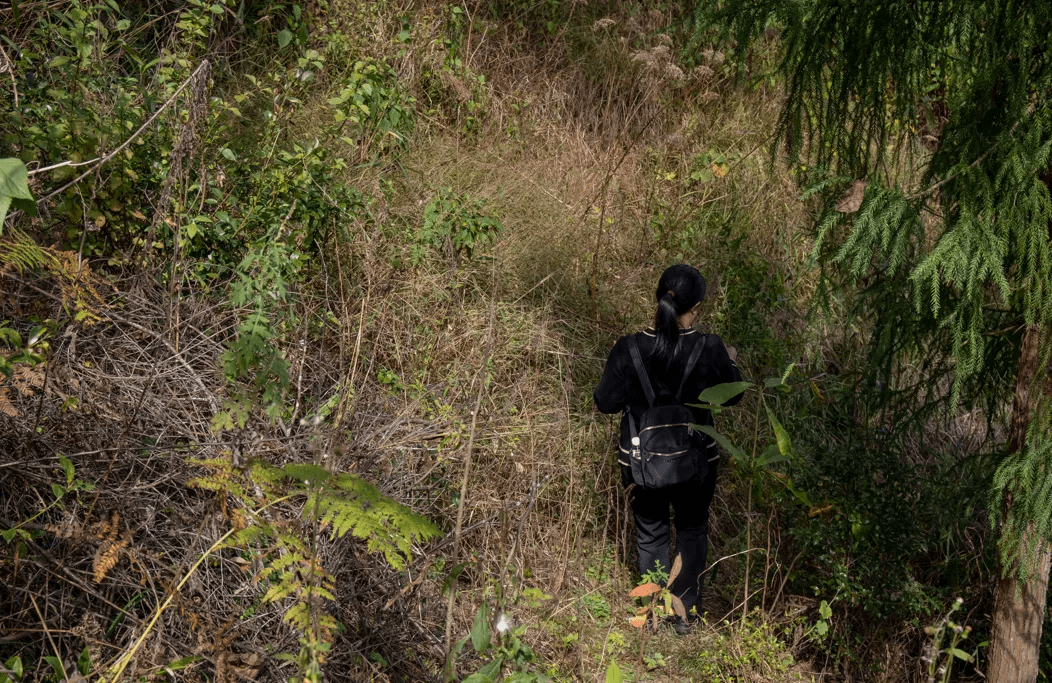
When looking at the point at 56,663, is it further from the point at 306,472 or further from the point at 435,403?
the point at 435,403

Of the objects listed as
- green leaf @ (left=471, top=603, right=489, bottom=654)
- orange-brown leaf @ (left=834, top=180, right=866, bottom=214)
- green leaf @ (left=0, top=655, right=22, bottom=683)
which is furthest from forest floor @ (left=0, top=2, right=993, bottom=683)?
orange-brown leaf @ (left=834, top=180, right=866, bottom=214)

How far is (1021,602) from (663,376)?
5.95 feet

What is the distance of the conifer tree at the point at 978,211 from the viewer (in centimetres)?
340

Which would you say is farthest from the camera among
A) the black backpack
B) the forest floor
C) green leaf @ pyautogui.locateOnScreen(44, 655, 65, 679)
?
the black backpack

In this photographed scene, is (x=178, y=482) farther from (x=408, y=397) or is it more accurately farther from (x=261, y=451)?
(x=408, y=397)

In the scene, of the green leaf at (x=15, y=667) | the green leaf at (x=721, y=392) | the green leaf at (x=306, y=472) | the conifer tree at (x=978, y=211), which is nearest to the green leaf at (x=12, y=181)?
the green leaf at (x=306, y=472)

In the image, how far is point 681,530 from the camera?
482 cm

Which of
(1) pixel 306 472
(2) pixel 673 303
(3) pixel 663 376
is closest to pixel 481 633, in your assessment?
(1) pixel 306 472

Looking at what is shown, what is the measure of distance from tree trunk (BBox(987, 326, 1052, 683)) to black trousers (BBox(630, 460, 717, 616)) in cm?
138

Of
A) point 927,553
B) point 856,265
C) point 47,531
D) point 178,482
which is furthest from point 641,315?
point 47,531

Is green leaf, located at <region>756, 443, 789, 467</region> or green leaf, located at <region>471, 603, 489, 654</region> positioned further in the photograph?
green leaf, located at <region>756, 443, 789, 467</region>

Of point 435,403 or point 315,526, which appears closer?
point 315,526

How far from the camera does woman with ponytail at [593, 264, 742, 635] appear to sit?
4.61 meters

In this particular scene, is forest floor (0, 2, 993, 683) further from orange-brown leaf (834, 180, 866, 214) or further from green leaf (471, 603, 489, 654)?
orange-brown leaf (834, 180, 866, 214)
